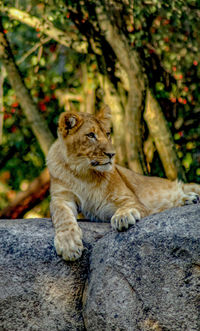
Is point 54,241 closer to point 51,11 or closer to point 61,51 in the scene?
point 51,11

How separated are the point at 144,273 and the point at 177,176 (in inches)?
119

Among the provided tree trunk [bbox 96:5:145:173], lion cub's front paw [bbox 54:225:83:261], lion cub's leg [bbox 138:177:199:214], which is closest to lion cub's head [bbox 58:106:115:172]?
lion cub's front paw [bbox 54:225:83:261]

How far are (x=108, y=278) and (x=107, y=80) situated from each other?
3.48m

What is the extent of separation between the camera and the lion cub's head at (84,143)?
382 cm

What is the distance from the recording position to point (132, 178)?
15.2ft

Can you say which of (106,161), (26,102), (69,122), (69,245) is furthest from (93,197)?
(26,102)

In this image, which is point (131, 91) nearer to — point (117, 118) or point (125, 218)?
point (117, 118)

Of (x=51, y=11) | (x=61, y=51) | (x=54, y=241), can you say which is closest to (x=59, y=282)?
(x=54, y=241)

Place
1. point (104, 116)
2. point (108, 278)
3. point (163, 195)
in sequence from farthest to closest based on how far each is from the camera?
1. point (163, 195)
2. point (104, 116)
3. point (108, 278)

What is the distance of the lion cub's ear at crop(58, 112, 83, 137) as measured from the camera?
391 cm

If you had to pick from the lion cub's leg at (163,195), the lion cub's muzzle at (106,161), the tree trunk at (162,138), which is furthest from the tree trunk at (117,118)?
the lion cub's muzzle at (106,161)

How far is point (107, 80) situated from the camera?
6.07m

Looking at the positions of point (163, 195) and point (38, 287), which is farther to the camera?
point (163, 195)

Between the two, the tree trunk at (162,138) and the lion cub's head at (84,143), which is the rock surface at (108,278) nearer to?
the lion cub's head at (84,143)
